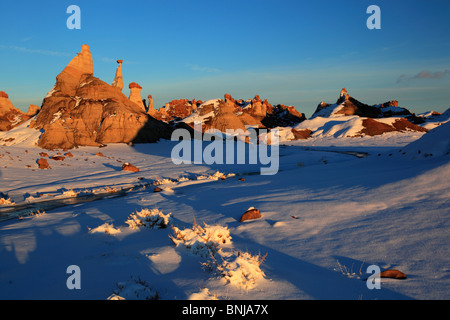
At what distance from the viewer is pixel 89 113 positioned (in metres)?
37.5

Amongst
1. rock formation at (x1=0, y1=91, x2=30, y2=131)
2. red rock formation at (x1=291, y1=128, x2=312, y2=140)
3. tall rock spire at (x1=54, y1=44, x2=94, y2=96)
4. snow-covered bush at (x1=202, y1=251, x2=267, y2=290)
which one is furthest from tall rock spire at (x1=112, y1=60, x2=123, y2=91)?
snow-covered bush at (x1=202, y1=251, x2=267, y2=290)

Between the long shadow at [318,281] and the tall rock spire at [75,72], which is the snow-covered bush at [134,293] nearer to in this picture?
the long shadow at [318,281]

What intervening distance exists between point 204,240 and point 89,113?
39.2 meters

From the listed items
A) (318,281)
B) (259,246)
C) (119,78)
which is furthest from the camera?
(119,78)

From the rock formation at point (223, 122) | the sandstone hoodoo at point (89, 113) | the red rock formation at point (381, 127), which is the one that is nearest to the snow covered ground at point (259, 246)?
the sandstone hoodoo at point (89, 113)

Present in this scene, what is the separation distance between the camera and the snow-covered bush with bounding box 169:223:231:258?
4.48 m

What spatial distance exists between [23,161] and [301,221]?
74.9 ft

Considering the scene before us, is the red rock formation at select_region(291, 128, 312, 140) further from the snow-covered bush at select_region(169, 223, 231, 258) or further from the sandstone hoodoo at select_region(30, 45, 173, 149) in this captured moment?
the snow-covered bush at select_region(169, 223, 231, 258)

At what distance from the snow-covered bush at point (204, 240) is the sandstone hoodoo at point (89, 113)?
104 feet

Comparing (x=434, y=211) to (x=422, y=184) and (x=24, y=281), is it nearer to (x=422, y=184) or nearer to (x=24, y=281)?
(x=422, y=184)

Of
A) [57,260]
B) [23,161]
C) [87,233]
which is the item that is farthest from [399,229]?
[23,161]

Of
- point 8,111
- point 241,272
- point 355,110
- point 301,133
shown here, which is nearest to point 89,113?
point 241,272

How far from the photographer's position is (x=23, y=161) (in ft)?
66.2

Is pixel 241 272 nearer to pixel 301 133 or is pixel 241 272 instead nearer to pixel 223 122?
pixel 223 122
